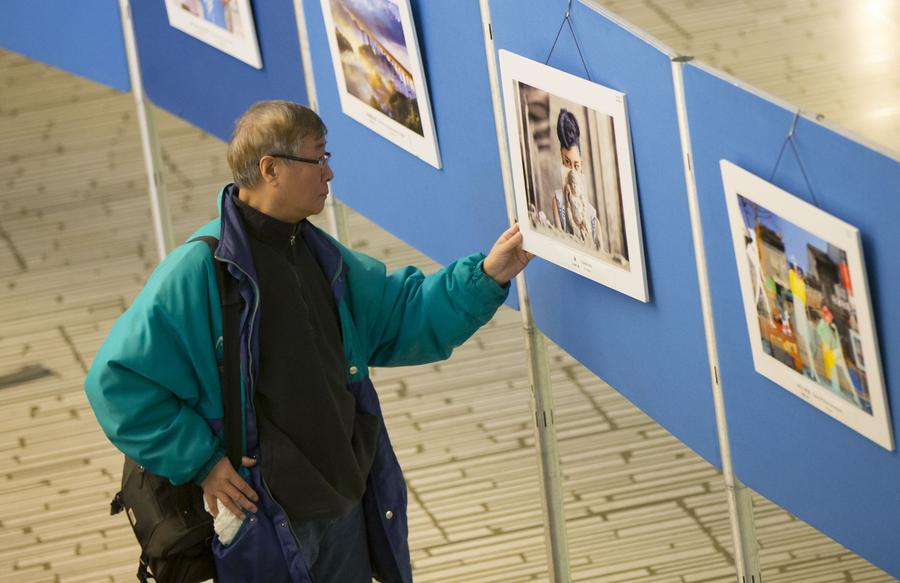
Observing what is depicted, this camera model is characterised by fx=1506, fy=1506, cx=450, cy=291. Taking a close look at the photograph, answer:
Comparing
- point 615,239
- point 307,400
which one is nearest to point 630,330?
point 615,239

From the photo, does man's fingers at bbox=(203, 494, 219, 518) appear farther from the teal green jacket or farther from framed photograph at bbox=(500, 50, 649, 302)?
framed photograph at bbox=(500, 50, 649, 302)

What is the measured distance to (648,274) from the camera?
11.5ft

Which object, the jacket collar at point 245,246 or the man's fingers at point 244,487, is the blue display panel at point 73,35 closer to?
the jacket collar at point 245,246

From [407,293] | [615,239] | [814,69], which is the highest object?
[814,69]

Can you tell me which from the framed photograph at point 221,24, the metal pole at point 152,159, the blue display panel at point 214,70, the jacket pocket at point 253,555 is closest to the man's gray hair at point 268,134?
the jacket pocket at point 253,555

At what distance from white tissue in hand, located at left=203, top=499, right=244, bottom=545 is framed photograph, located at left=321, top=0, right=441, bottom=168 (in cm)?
130

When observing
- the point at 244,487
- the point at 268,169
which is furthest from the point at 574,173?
the point at 244,487

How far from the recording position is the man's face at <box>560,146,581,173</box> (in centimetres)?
353

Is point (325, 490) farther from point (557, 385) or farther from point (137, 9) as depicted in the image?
point (137, 9)

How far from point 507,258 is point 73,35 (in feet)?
12.6

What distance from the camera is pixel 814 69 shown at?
8953mm

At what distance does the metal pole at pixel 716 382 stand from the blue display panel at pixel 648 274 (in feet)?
0.11

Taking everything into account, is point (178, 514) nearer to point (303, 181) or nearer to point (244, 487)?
point (244, 487)

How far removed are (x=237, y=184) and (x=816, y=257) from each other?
147 centimetres
